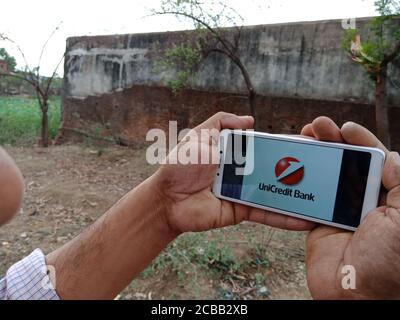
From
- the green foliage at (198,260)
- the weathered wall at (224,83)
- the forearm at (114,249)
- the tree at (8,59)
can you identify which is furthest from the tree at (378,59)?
the tree at (8,59)

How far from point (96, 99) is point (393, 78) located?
4908mm

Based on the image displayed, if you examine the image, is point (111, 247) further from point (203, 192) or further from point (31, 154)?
point (31, 154)

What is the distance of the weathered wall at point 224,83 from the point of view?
13.3 ft

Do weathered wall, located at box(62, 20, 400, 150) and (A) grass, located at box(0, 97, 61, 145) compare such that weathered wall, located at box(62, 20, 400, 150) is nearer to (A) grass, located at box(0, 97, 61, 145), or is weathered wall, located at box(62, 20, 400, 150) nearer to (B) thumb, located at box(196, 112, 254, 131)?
(A) grass, located at box(0, 97, 61, 145)

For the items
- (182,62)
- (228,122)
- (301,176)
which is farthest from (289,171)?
(182,62)

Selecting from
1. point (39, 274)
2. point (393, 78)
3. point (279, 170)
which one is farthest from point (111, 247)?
point (393, 78)

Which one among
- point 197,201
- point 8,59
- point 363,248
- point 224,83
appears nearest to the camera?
point 363,248

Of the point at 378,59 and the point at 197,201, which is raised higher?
the point at 378,59

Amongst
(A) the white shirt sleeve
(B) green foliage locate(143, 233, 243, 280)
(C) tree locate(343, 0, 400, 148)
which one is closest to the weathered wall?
(C) tree locate(343, 0, 400, 148)

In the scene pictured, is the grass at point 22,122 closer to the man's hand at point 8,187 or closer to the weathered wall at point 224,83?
the weathered wall at point 224,83

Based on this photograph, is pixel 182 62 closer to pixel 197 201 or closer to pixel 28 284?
pixel 197 201

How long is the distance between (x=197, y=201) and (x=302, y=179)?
10.9 inches

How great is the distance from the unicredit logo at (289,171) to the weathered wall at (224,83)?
351 cm

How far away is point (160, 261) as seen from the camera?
89.7 inches
